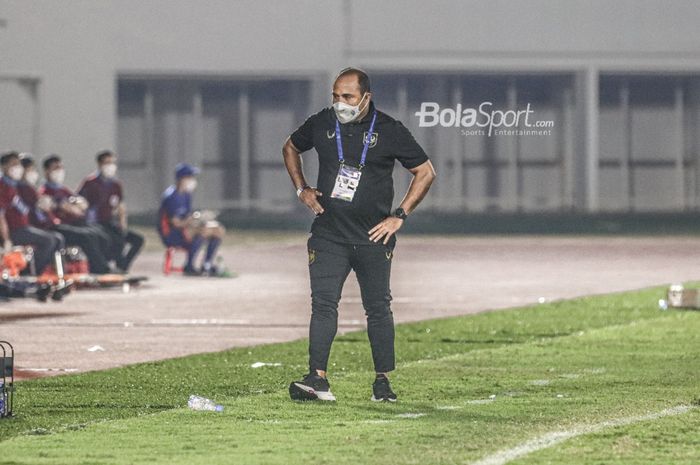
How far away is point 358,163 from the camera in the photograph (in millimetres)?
10805

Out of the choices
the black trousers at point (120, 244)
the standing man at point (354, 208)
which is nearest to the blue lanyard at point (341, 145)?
the standing man at point (354, 208)

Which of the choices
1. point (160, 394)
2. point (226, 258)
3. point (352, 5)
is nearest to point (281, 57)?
point (352, 5)

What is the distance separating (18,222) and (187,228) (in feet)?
13.9

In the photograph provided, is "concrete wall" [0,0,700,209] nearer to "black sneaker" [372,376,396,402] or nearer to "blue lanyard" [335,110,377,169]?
"black sneaker" [372,376,396,402]

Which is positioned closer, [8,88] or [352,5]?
[8,88]

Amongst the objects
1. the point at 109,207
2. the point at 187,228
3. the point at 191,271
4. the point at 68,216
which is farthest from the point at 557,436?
the point at 187,228

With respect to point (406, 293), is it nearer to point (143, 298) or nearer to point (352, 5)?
point (143, 298)

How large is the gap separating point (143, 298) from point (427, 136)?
27088 mm

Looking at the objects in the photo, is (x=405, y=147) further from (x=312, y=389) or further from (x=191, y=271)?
(x=191, y=271)

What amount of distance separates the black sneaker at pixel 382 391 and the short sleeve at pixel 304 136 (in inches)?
57.9

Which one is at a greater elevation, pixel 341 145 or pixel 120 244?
pixel 341 145

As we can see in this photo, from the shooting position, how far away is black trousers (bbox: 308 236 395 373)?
10930 millimetres

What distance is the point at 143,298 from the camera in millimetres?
21438

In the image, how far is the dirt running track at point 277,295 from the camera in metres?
16.1
